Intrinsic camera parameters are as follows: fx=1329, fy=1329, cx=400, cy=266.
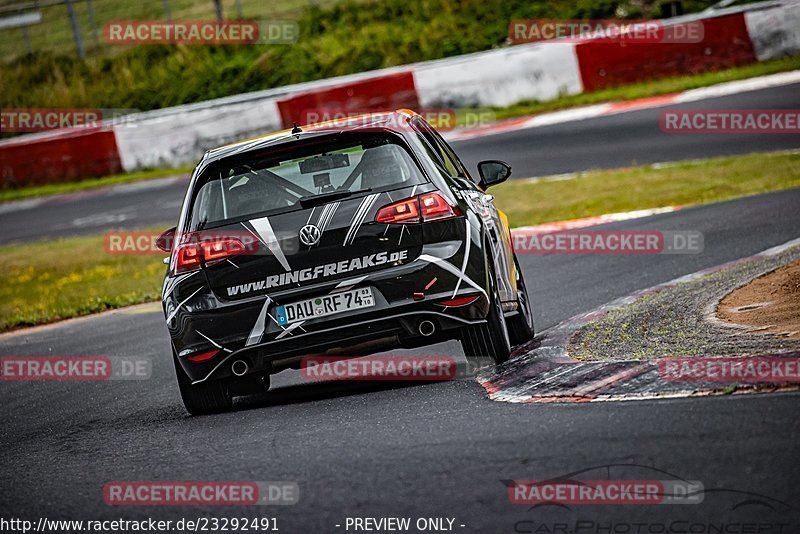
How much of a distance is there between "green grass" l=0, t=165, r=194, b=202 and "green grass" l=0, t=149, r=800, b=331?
626 centimetres

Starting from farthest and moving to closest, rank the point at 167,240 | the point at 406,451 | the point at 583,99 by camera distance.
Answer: the point at 583,99 < the point at 167,240 < the point at 406,451

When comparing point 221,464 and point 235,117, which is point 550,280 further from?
point 235,117

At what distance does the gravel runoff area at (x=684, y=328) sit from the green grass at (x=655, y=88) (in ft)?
41.2

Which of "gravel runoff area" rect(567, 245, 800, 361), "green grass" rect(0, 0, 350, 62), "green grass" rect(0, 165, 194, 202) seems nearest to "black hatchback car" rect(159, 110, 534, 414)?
"gravel runoff area" rect(567, 245, 800, 361)

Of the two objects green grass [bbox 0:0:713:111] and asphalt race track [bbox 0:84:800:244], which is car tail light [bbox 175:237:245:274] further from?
green grass [bbox 0:0:713:111]

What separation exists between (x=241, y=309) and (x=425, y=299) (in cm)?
98

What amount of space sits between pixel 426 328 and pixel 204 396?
1.39 m

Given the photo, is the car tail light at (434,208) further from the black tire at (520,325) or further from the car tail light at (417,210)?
the black tire at (520,325)

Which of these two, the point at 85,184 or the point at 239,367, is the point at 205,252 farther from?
the point at 85,184

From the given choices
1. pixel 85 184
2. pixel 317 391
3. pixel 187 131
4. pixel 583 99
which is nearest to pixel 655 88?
pixel 583 99

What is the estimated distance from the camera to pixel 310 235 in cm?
706

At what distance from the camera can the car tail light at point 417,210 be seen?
7.11m

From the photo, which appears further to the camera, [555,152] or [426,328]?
[555,152]

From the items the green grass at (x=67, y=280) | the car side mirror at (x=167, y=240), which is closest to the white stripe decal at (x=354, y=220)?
the car side mirror at (x=167, y=240)
